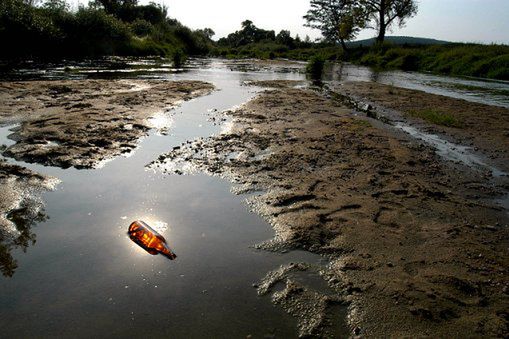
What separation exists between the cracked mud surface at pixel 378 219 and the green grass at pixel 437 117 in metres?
2.18

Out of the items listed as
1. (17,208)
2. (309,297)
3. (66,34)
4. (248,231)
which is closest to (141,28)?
(66,34)

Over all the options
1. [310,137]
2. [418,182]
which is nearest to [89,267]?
[418,182]

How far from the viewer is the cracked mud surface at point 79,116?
5871 mm

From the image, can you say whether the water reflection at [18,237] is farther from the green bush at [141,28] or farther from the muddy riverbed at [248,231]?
the green bush at [141,28]

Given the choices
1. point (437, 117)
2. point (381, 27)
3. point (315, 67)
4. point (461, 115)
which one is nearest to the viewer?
point (437, 117)

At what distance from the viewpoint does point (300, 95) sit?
1237 centimetres

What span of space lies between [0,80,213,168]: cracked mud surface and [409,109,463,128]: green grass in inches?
268

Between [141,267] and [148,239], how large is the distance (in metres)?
0.36

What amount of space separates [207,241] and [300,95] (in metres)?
9.55

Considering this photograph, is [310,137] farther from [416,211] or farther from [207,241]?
[207,241]

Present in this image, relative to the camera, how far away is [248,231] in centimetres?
385

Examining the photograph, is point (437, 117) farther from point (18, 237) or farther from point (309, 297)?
point (18, 237)

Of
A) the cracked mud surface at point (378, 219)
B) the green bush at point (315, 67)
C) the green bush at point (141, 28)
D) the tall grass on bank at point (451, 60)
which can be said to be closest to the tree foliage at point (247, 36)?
the green bush at point (141, 28)

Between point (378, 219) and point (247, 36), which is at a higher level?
point (247, 36)
